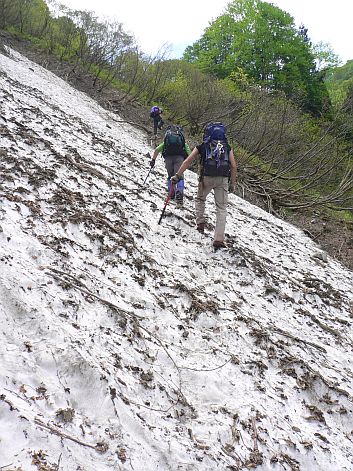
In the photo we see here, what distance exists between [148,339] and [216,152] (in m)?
3.04

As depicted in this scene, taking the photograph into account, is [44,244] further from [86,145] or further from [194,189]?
[194,189]

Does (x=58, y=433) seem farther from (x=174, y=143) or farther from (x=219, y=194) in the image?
(x=174, y=143)

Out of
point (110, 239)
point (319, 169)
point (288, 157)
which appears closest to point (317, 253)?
point (110, 239)

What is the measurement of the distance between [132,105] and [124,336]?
17327 millimetres

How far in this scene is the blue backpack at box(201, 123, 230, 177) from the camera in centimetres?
556

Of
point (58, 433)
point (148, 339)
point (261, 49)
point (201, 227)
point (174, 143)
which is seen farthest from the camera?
point (261, 49)

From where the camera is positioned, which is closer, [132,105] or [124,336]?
[124,336]

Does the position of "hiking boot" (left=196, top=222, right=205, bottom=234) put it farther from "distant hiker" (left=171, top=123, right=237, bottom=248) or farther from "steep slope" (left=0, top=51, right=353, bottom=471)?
"distant hiker" (left=171, top=123, right=237, bottom=248)

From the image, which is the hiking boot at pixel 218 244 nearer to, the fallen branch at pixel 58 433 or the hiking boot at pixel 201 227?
the hiking boot at pixel 201 227

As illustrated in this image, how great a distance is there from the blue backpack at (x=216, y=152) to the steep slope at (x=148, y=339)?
1209 millimetres

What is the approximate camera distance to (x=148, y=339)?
141 inches

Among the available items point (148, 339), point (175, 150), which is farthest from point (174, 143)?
point (148, 339)

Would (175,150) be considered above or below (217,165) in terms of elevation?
below

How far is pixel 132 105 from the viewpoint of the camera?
1908 cm
